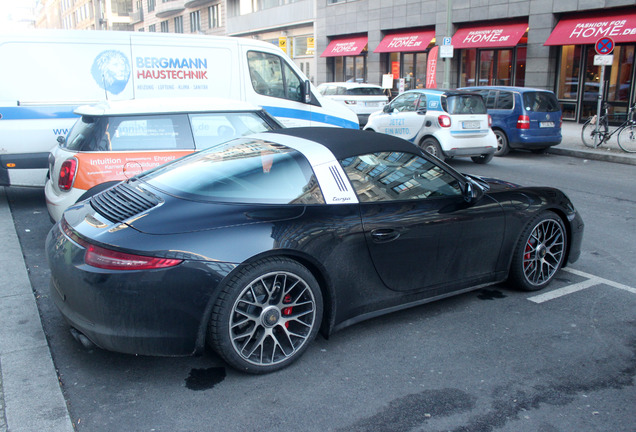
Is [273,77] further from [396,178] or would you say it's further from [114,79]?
[396,178]

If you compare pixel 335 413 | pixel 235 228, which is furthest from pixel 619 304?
pixel 235 228

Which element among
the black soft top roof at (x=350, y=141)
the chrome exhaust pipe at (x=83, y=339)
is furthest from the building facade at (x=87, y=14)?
the chrome exhaust pipe at (x=83, y=339)

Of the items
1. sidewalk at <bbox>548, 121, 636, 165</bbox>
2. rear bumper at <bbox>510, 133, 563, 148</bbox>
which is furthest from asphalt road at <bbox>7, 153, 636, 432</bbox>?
sidewalk at <bbox>548, 121, 636, 165</bbox>

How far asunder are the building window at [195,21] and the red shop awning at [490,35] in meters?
35.6

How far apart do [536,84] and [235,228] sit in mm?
21240

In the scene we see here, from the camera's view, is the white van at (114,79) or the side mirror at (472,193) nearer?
the side mirror at (472,193)

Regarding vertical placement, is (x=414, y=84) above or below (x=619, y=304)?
above

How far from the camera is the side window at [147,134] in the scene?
573cm

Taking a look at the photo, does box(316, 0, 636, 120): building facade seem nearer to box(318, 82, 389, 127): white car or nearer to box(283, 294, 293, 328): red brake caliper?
box(318, 82, 389, 127): white car

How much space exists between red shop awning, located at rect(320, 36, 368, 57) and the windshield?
29.5 meters

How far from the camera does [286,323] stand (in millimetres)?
3512

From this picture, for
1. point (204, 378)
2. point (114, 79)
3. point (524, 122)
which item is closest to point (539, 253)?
point (204, 378)

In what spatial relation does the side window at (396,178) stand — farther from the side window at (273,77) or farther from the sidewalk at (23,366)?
the side window at (273,77)

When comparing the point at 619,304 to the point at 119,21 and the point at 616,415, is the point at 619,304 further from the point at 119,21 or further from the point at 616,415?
the point at 119,21
